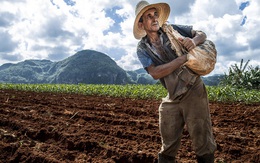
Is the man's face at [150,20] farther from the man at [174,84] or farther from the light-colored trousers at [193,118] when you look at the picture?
the light-colored trousers at [193,118]

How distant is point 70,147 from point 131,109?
317 cm

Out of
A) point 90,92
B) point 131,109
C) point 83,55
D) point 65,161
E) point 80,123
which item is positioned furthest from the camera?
point 83,55

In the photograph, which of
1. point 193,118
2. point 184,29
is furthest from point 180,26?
point 193,118

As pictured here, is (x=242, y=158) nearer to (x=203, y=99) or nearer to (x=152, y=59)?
(x=203, y=99)

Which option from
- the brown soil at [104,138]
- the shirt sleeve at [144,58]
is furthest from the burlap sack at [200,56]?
the brown soil at [104,138]

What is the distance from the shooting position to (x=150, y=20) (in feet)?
8.87

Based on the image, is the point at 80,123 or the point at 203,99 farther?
the point at 80,123

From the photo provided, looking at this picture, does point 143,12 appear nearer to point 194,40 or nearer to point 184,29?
point 184,29

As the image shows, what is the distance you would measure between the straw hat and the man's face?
0.05 metres

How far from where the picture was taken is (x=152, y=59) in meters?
2.69

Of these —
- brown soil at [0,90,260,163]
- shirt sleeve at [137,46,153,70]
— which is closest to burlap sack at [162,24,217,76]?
shirt sleeve at [137,46,153,70]

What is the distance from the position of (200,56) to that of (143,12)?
2.21 ft

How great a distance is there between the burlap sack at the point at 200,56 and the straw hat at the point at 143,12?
0.28 metres

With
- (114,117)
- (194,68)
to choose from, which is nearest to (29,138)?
(114,117)
